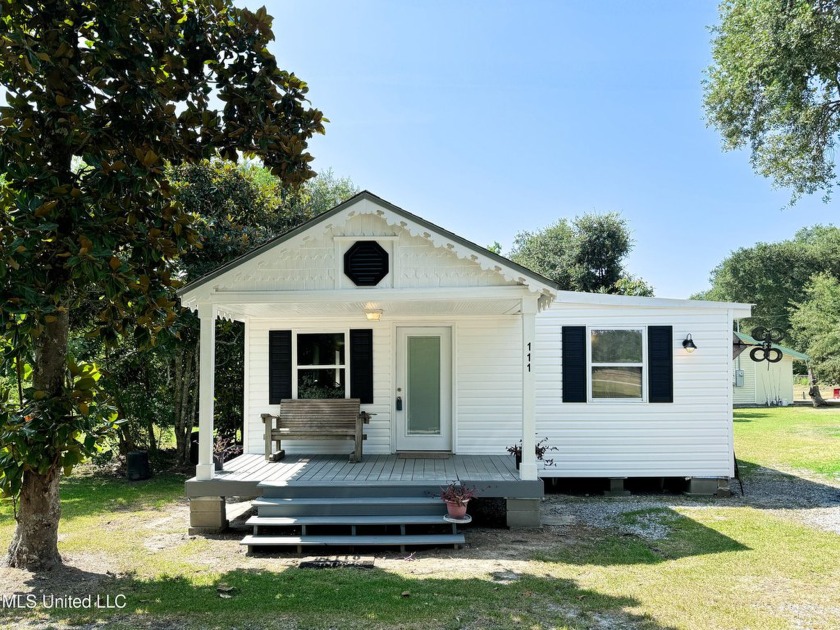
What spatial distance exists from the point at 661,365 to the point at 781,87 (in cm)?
734

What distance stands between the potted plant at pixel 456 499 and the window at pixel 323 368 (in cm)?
345

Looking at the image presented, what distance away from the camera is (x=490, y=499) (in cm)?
767

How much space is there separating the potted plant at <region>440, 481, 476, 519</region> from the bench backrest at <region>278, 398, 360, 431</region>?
2.52 meters

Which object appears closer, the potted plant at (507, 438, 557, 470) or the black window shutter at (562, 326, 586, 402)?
the potted plant at (507, 438, 557, 470)

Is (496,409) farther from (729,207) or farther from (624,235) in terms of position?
(729,207)

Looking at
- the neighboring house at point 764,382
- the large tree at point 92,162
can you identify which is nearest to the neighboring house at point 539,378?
the large tree at point 92,162

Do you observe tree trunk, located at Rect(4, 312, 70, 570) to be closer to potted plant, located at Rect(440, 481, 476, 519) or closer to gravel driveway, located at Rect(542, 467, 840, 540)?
potted plant, located at Rect(440, 481, 476, 519)

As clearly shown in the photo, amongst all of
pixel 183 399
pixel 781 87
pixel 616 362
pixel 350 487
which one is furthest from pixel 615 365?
pixel 183 399

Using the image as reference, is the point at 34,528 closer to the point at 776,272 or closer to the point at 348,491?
the point at 348,491

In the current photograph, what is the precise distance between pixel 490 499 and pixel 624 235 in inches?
789

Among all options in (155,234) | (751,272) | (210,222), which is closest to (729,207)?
(751,272)

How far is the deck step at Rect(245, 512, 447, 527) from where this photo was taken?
21.8ft

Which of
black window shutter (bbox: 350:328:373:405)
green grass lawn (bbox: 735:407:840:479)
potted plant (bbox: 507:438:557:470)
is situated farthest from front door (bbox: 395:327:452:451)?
green grass lawn (bbox: 735:407:840:479)

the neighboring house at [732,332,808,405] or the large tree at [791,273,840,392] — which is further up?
the large tree at [791,273,840,392]
